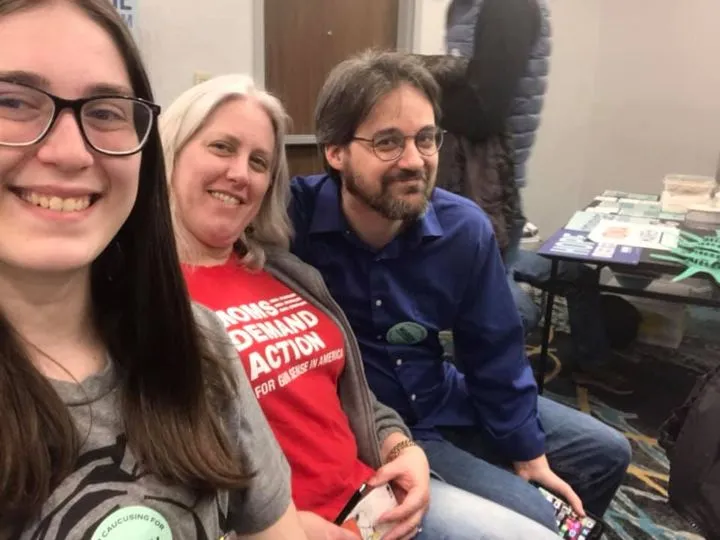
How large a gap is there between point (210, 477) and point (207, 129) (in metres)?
0.66

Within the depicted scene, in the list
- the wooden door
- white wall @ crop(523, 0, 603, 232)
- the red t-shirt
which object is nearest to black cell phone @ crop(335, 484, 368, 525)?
the red t-shirt

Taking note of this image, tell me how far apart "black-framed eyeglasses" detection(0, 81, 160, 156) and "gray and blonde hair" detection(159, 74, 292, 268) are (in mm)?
484

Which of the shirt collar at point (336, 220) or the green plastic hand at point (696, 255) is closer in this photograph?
the shirt collar at point (336, 220)

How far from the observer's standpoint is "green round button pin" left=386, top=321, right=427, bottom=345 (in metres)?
1.43

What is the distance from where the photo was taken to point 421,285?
1438 mm

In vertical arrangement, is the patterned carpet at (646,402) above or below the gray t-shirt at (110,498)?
below

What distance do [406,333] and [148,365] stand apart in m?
0.72

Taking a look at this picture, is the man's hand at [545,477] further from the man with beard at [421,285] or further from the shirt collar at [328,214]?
the shirt collar at [328,214]

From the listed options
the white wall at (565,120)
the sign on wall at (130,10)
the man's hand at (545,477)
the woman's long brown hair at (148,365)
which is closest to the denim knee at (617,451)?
the man's hand at (545,477)

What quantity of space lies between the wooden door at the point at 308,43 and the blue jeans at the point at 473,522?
7.05 ft

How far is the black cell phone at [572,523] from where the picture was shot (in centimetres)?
138

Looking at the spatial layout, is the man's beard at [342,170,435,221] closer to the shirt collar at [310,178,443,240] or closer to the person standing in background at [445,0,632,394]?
the shirt collar at [310,178,443,240]

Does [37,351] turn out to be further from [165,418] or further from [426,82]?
[426,82]

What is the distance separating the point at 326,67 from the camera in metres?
3.28
